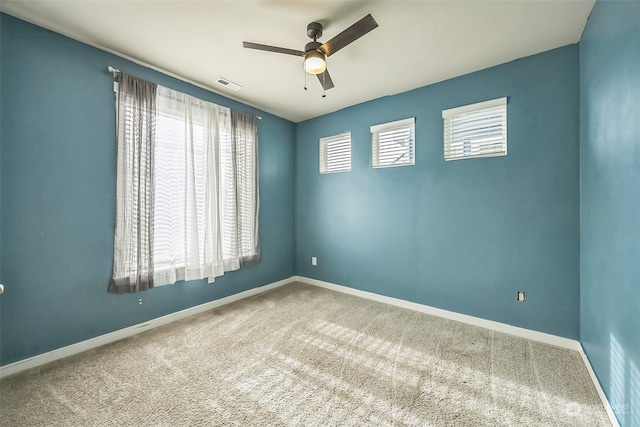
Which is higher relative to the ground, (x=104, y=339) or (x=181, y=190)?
(x=181, y=190)

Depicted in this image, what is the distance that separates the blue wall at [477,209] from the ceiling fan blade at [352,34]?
5.14ft

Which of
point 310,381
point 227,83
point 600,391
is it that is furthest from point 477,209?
point 227,83

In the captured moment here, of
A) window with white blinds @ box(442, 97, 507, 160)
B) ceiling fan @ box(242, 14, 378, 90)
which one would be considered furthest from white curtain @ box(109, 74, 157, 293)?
window with white blinds @ box(442, 97, 507, 160)

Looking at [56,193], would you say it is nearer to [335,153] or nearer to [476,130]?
[335,153]

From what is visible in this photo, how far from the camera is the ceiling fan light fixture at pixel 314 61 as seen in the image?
1.91 meters

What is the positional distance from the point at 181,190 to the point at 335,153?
2196 mm

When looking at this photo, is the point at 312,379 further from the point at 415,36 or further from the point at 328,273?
the point at 415,36

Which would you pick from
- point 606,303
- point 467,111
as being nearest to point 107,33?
point 467,111

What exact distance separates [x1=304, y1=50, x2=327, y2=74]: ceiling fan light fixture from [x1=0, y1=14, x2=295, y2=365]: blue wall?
6.01 ft

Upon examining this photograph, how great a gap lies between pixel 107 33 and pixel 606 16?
3.63 metres

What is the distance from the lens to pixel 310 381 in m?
1.80

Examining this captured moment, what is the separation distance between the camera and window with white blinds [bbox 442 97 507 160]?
2525 mm

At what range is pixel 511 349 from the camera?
2.20 meters

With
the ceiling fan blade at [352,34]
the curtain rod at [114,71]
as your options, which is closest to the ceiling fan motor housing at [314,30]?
the ceiling fan blade at [352,34]
